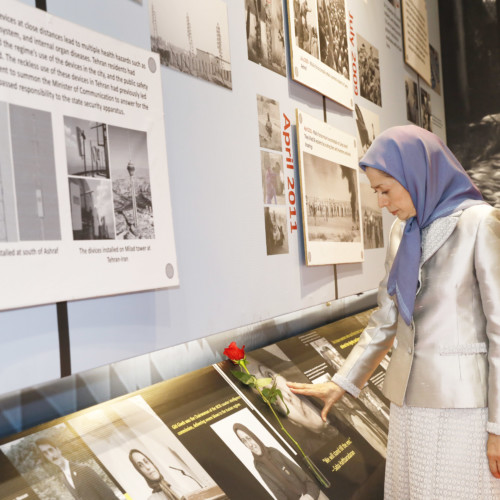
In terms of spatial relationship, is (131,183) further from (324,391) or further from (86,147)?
(324,391)

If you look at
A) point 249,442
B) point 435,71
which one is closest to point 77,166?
point 249,442

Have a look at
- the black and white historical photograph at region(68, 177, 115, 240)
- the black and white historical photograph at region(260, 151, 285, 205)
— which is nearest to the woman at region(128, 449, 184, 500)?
the black and white historical photograph at region(68, 177, 115, 240)

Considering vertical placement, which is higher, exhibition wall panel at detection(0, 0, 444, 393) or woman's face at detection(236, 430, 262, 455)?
exhibition wall panel at detection(0, 0, 444, 393)

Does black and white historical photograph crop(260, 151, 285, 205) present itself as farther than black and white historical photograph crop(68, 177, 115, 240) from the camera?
Yes

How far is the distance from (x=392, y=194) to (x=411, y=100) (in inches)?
102

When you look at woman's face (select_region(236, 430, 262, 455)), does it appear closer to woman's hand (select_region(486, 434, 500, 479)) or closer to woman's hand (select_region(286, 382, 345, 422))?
woman's hand (select_region(286, 382, 345, 422))

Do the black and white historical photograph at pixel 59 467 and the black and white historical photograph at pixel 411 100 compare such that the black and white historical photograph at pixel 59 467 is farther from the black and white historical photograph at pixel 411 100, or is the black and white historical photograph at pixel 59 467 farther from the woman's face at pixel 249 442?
the black and white historical photograph at pixel 411 100

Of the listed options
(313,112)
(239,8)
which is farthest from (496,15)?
(239,8)

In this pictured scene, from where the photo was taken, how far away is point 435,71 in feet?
15.1

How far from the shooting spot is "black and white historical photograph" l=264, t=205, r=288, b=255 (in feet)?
6.95

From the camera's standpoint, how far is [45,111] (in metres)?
1.24

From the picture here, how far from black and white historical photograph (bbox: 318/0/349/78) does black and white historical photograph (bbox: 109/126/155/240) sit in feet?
4.77

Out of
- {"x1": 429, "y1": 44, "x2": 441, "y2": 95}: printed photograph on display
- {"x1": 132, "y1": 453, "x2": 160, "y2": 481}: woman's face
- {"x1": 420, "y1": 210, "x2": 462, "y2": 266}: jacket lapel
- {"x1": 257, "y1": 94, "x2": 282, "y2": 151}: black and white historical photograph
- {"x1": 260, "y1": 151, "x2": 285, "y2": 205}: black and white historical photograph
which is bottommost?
{"x1": 132, "y1": 453, "x2": 160, "y2": 481}: woman's face

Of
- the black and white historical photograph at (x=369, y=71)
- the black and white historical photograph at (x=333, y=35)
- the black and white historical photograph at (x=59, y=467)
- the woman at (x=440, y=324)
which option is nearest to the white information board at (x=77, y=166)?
the black and white historical photograph at (x=59, y=467)
